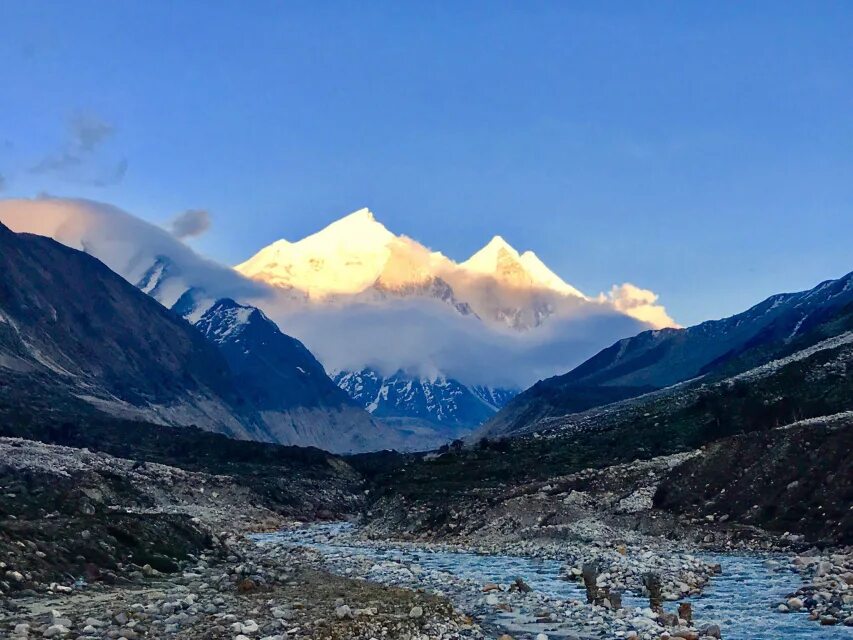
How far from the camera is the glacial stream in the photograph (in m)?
30.0

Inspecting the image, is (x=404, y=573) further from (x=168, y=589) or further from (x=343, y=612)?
(x=343, y=612)

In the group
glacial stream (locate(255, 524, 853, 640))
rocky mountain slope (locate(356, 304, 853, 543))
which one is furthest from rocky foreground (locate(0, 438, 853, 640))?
rocky mountain slope (locate(356, 304, 853, 543))

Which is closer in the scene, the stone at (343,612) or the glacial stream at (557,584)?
the glacial stream at (557,584)

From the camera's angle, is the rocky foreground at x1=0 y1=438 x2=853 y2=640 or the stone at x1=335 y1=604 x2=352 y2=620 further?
the stone at x1=335 y1=604 x2=352 y2=620

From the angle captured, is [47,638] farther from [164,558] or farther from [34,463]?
[34,463]

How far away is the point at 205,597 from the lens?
33812mm

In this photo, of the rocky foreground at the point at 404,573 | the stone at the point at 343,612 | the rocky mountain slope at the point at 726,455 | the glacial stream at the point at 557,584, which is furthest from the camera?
the rocky mountain slope at the point at 726,455

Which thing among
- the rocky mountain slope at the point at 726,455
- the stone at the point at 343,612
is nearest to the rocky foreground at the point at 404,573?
the stone at the point at 343,612

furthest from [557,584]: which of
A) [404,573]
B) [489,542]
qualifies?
[489,542]

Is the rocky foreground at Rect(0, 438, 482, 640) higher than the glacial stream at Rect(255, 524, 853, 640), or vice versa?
the rocky foreground at Rect(0, 438, 482, 640)

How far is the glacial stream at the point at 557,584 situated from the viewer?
29953 mm

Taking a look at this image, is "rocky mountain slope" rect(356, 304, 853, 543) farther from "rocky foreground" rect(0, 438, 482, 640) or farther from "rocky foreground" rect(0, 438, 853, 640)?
"rocky foreground" rect(0, 438, 482, 640)

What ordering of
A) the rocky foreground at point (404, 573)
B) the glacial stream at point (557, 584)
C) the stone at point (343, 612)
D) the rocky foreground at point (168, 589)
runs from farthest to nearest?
the stone at point (343, 612), the glacial stream at point (557, 584), the rocky foreground at point (404, 573), the rocky foreground at point (168, 589)

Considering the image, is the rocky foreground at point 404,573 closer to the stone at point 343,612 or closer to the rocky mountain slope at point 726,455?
the stone at point 343,612
